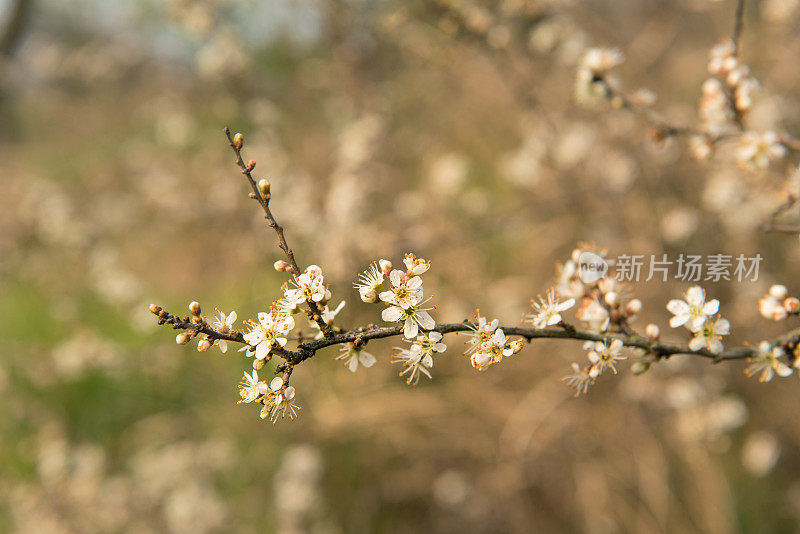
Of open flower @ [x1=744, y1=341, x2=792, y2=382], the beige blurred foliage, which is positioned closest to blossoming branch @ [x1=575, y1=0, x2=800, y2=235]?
open flower @ [x1=744, y1=341, x2=792, y2=382]

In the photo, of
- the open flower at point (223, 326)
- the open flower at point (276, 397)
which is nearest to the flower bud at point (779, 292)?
the open flower at point (276, 397)

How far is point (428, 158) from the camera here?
6.22m

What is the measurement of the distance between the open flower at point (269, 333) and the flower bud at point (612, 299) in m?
0.85

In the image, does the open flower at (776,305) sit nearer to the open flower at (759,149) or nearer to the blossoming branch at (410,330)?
the blossoming branch at (410,330)

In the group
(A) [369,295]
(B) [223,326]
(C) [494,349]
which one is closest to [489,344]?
(C) [494,349]

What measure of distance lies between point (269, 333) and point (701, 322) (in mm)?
1098

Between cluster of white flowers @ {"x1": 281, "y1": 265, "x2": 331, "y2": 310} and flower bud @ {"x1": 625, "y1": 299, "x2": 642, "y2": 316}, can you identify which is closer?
cluster of white flowers @ {"x1": 281, "y1": 265, "x2": 331, "y2": 310}

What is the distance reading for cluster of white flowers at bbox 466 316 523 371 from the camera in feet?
4.53

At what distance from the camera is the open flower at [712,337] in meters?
1.42

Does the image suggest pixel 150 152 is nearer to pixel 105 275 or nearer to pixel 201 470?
pixel 105 275

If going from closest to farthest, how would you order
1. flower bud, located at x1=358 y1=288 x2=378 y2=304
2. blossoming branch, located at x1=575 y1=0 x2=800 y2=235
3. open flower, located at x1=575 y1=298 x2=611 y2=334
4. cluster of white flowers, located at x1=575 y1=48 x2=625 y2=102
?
flower bud, located at x1=358 y1=288 x2=378 y2=304, open flower, located at x1=575 y1=298 x2=611 y2=334, blossoming branch, located at x1=575 y1=0 x2=800 y2=235, cluster of white flowers, located at x1=575 y1=48 x2=625 y2=102

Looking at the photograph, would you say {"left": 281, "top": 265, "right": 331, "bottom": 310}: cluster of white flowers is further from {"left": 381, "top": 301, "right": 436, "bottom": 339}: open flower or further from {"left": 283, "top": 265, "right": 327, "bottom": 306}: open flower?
{"left": 381, "top": 301, "right": 436, "bottom": 339}: open flower

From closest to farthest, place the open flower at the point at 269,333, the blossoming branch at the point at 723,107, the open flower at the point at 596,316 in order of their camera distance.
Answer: the open flower at the point at 269,333 < the open flower at the point at 596,316 < the blossoming branch at the point at 723,107

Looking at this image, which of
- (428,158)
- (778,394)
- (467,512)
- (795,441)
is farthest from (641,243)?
(428,158)
